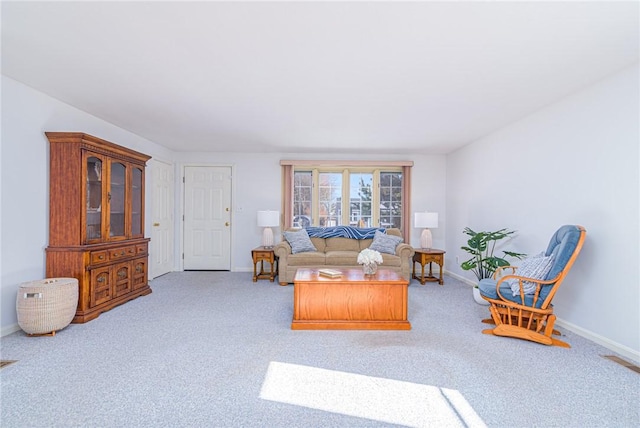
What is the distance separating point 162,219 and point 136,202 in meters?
1.38

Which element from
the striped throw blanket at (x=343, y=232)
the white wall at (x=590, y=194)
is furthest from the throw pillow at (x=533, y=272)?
the striped throw blanket at (x=343, y=232)

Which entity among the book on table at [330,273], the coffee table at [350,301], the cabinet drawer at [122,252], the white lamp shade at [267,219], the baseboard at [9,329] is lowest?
the baseboard at [9,329]

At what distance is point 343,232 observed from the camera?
19.1ft

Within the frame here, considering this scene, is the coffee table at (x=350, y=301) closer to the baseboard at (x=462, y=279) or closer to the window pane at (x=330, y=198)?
the baseboard at (x=462, y=279)

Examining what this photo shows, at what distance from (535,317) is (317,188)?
421 centimetres

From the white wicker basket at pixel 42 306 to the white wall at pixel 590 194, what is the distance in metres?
4.75

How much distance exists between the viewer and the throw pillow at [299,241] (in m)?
5.41

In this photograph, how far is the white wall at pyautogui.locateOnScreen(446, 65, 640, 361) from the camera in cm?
263

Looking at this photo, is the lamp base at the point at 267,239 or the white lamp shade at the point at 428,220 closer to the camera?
the white lamp shade at the point at 428,220

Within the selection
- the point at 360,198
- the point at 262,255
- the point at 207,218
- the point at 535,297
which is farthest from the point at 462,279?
the point at 207,218

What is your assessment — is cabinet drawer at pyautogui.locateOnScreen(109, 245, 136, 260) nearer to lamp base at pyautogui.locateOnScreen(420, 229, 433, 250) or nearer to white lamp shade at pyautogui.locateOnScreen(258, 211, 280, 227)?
white lamp shade at pyautogui.locateOnScreen(258, 211, 280, 227)

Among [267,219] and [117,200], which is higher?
[117,200]

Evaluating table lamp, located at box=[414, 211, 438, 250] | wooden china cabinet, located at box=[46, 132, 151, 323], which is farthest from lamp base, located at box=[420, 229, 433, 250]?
wooden china cabinet, located at box=[46, 132, 151, 323]

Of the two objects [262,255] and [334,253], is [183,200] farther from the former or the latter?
[334,253]
